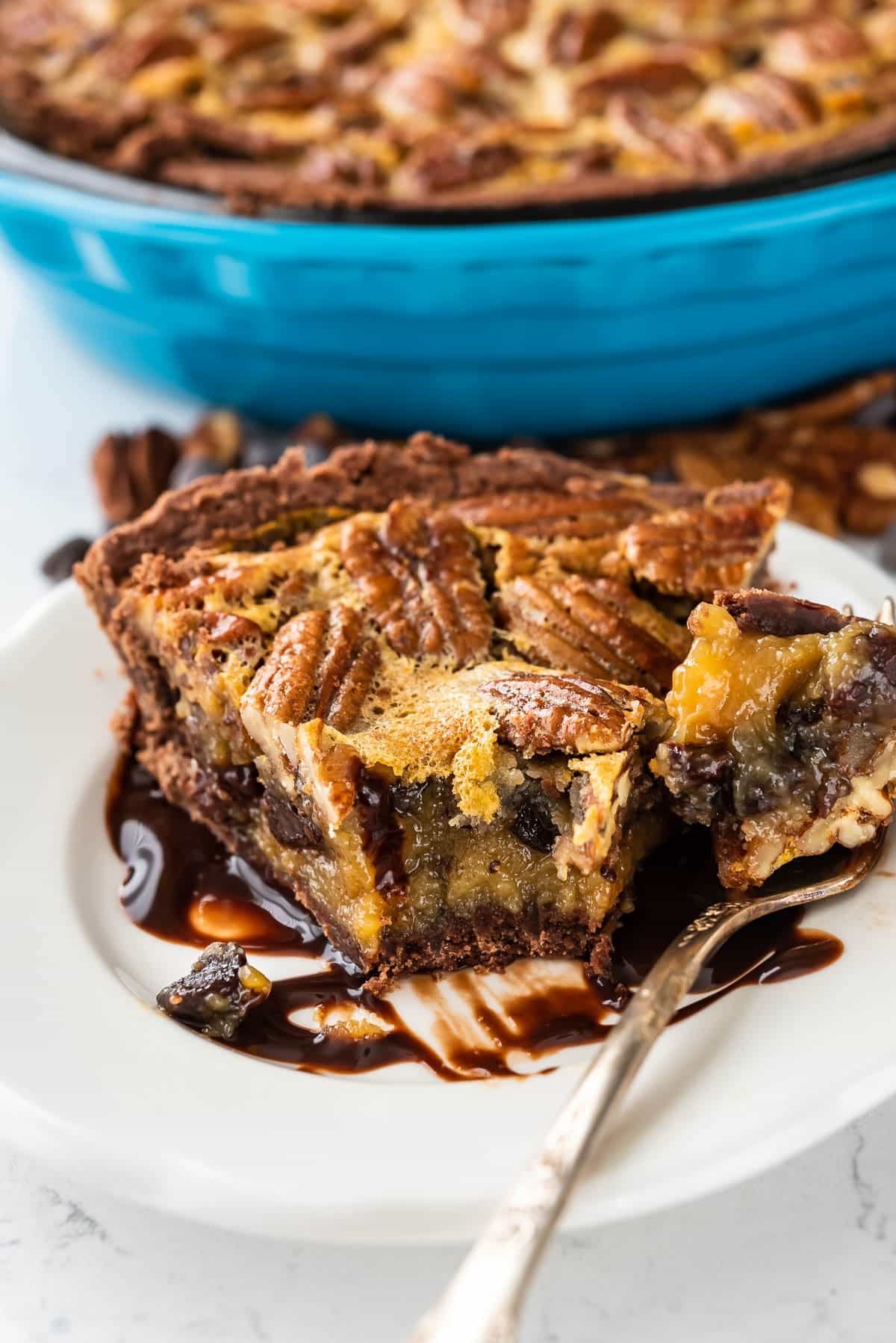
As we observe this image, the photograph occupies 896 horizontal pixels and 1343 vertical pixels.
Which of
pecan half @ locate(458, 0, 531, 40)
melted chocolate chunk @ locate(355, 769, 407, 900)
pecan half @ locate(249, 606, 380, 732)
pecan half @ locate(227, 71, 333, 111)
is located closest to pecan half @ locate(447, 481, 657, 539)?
pecan half @ locate(249, 606, 380, 732)

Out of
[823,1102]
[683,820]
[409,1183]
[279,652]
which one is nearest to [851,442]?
[683,820]

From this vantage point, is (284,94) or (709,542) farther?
(284,94)

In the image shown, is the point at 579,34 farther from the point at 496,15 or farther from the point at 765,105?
the point at 765,105

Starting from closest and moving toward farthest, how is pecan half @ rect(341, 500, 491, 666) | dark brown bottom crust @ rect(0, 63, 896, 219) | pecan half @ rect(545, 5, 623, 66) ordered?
pecan half @ rect(341, 500, 491, 666) → dark brown bottom crust @ rect(0, 63, 896, 219) → pecan half @ rect(545, 5, 623, 66)

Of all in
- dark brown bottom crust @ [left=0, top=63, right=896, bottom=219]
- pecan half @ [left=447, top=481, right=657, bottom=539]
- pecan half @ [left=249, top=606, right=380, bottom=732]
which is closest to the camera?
pecan half @ [left=249, top=606, right=380, bottom=732]

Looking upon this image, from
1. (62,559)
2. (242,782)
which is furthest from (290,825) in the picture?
(62,559)

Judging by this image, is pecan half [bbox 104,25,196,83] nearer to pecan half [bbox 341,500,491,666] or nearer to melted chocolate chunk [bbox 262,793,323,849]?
pecan half [bbox 341,500,491,666]

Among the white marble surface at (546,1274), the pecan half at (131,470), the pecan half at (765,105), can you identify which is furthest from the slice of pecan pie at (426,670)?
the pecan half at (765,105)

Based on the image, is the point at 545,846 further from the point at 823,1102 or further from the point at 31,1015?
the point at 31,1015

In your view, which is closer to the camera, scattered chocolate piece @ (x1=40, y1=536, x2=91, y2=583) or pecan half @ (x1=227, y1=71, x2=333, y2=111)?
scattered chocolate piece @ (x1=40, y1=536, x2=91, y2=583)
